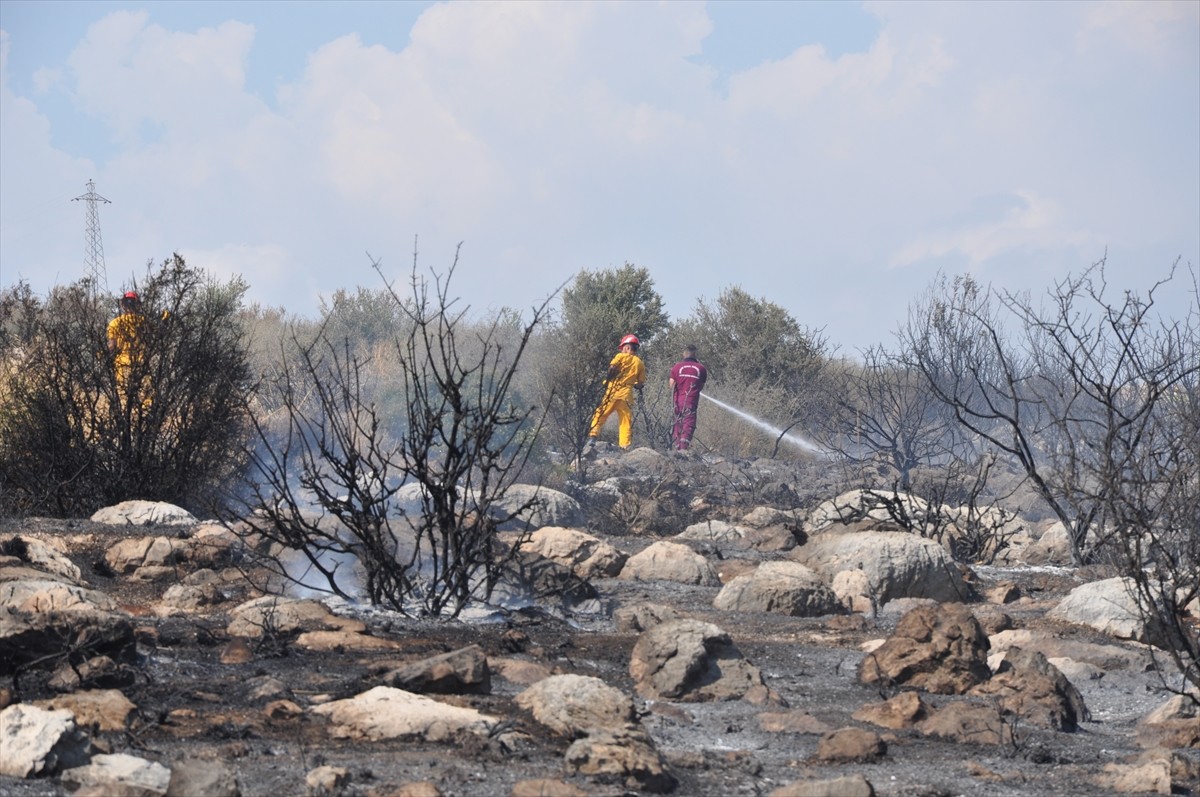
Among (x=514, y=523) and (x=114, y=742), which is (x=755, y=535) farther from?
(x=114, y=742)

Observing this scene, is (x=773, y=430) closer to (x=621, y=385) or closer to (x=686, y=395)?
(x=686, y=395)

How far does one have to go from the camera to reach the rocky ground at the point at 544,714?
4543 millimetres

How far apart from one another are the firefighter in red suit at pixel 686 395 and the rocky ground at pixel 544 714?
13.2m

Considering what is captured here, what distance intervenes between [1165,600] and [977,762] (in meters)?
1.42

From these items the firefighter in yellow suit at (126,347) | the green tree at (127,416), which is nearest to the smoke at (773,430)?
the green tree at (127,416)

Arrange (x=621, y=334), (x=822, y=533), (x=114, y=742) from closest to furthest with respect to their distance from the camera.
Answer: (x=114, y=742) → (x=822, y=533) → (x=621, y=334)

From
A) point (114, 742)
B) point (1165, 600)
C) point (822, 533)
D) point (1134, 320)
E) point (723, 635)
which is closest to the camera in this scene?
point (114, 742)

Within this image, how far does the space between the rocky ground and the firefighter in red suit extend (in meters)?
13.2

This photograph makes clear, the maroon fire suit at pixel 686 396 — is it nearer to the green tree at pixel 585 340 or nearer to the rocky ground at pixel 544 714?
the green tree at pixel 585 340

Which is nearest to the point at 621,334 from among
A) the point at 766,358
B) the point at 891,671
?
the point at 766,358

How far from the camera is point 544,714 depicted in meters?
5.36

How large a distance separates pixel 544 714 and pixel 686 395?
17031 mm

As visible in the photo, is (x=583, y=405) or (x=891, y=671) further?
(x=583, y=405)

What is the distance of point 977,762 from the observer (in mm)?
5262
